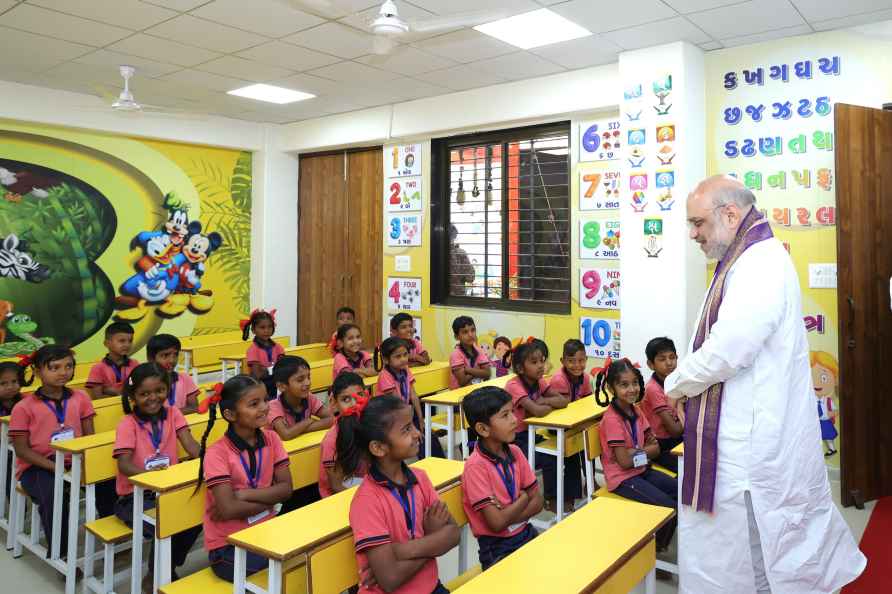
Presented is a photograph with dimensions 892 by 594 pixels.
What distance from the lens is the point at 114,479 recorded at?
3.20m

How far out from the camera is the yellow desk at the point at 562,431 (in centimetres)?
335

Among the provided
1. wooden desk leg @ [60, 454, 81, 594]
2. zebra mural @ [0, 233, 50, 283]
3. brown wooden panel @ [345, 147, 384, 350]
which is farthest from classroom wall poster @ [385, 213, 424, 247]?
wooden desk leg @ [60, 454, 81, 594]

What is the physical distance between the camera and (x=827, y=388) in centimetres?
447

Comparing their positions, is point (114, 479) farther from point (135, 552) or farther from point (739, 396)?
point (739, 396)

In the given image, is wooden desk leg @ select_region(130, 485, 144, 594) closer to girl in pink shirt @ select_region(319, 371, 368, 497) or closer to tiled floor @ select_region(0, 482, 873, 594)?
tiled floor @ select_region(0, 482, 873, 594)

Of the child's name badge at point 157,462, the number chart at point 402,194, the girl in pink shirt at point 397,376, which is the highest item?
the number chart at point 402,194

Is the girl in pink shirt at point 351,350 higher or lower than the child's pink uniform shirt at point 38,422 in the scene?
higher

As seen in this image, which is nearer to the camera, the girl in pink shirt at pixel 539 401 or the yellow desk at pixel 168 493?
the yellow desk at pixel 168 493

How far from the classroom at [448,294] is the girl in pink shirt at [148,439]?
0.05 feet

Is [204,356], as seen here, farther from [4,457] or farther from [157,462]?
[157,462]

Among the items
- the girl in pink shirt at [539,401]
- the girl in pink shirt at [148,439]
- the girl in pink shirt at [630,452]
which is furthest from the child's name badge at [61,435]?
the girl in pink shirt at [630,452]

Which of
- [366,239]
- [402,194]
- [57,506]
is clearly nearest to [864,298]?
[402,194]

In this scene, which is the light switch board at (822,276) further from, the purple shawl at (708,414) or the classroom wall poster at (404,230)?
the classroom wall poster at (404,230)

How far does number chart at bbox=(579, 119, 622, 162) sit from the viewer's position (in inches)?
212
